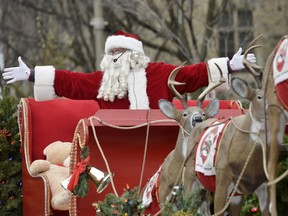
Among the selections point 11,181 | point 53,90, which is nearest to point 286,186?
point 53,90

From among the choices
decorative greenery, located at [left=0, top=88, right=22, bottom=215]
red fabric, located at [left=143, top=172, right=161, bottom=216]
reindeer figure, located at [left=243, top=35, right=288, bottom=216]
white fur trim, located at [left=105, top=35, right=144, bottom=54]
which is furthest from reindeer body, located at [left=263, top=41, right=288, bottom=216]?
decorative greenery, located at [left=0, top=88, right=22, bottom=215]

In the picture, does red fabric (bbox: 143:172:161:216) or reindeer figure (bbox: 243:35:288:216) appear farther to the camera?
red fabric (bbox: 143:172:161:216)

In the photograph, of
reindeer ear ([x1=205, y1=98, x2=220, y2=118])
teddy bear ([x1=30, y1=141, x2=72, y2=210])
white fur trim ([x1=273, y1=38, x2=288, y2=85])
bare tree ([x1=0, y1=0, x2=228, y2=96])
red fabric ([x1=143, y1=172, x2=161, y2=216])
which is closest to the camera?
white fur trim ([x1=273, y1=38, x2=288, y2=85])

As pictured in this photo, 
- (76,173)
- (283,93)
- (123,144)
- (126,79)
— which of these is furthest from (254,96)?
(126,79)

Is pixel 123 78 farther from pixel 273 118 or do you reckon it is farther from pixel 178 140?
pixel 273 118

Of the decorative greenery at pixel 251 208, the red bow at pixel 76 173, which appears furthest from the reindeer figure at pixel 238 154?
the decorative greenery at pixel 251 208

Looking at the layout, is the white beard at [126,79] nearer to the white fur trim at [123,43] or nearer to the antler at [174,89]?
the white fur trim at [123,43]

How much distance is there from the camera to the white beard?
8.59 meters

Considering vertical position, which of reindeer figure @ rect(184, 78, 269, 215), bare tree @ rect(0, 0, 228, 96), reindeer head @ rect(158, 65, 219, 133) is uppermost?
bare tree @ rect(0, 0, 228, 96)

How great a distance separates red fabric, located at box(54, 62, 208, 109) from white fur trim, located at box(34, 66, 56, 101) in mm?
52

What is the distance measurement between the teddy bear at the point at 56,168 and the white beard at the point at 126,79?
871mm

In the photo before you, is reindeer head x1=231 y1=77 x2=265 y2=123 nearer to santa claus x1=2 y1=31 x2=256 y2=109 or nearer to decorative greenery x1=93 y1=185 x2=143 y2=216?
decorative greenery x1=93 y1=185 x2=143 y2=216

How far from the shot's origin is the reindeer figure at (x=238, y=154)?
20.9 ft

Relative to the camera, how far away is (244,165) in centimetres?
641
